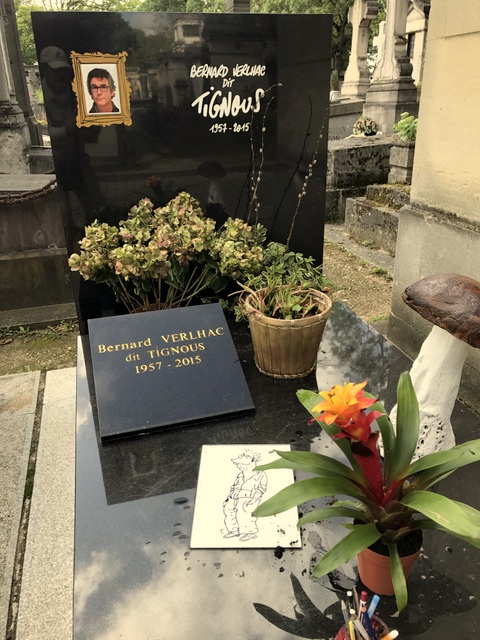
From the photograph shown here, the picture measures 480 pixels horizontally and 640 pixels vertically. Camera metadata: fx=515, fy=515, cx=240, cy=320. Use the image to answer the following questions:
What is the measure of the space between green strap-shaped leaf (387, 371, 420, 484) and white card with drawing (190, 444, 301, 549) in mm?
359

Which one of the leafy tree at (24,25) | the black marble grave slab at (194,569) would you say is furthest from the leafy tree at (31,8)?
the black marble grave slab at (194,569)

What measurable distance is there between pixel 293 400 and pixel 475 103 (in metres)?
1.76

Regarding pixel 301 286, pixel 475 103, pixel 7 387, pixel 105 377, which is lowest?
pixel 7 387

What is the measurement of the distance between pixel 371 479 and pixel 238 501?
1.80ft

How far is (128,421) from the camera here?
6.76ft

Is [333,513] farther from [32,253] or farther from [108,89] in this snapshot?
[32,253]

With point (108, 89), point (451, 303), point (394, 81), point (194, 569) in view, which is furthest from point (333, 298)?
point (394, 81)

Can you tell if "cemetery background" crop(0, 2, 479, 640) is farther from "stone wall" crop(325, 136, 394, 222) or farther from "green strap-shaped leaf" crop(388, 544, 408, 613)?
"stone wall" crop(325, 136, 394, 222)

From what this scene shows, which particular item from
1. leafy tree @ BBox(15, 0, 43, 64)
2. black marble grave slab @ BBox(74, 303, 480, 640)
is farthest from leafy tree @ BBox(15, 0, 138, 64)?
black marble grave slab @ BBox(74, 303, 480, 640)

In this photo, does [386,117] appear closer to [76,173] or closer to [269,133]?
[269,133]

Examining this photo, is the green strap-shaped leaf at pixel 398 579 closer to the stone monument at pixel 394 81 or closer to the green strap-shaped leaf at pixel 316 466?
the green strap-shaped leaf at pixel 316 466

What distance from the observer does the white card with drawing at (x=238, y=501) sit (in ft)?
5.16

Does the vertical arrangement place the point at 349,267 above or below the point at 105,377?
below

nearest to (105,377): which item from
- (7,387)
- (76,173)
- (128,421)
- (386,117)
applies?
(128,421)
